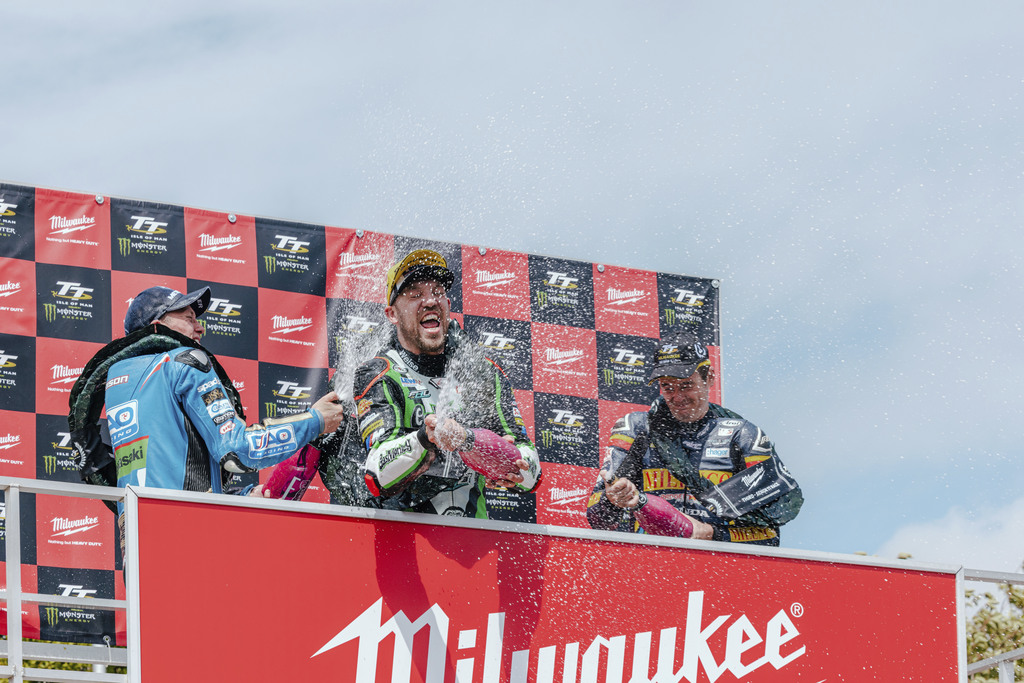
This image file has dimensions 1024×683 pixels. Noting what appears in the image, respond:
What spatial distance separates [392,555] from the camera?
17.7 feet

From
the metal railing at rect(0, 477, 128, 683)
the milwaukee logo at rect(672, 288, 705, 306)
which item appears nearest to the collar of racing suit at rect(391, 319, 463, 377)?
the metal railing at rect(0, 477, 128, 683)

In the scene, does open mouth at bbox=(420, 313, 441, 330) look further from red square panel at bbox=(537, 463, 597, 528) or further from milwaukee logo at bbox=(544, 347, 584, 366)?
milwaukee logo at bbox=(544, 347, 584, 366)

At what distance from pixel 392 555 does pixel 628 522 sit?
6.99ft

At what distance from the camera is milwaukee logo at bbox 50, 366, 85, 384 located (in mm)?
7258


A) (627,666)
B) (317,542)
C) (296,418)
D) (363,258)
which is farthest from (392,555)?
(363,258)

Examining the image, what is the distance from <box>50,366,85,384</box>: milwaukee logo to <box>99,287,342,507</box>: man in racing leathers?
343mm

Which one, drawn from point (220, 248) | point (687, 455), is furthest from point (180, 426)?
point (687, 455)

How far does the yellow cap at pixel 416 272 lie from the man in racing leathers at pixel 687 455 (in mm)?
1762

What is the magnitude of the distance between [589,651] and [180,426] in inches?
104

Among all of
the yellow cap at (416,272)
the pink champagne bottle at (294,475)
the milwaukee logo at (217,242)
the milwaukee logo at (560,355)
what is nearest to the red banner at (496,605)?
the yellow cap at (416,272)

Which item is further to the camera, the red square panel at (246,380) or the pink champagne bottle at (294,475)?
the red square panel at (246,380)

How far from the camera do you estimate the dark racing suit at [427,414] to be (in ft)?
17.7

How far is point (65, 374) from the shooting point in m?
7.28

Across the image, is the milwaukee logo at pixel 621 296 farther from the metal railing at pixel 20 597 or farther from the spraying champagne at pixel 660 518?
the metal railing at pixel 20 597
